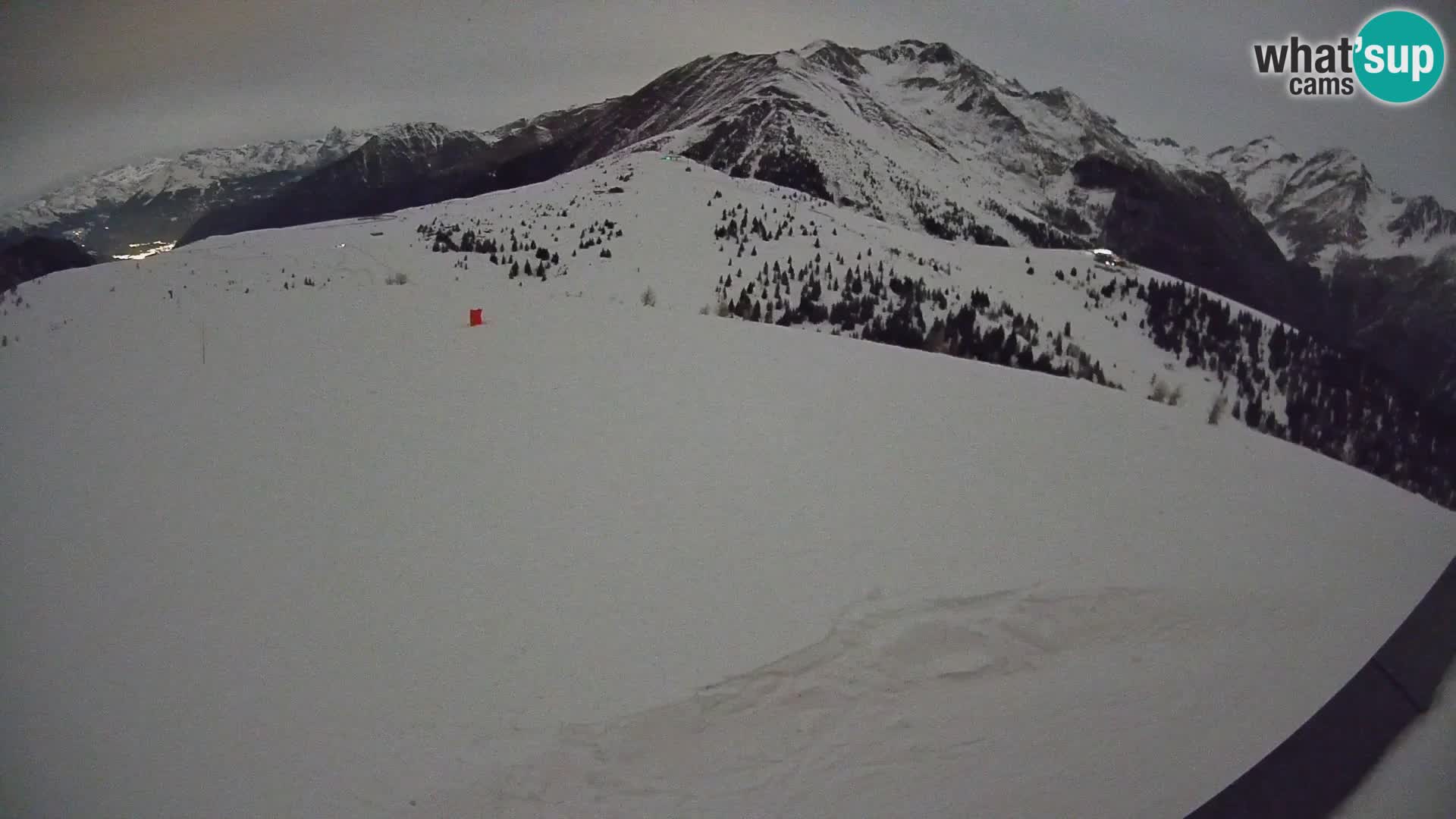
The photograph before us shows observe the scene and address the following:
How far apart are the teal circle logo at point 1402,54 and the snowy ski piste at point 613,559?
939mm

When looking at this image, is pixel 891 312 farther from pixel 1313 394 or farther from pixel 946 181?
pixel 1313 394

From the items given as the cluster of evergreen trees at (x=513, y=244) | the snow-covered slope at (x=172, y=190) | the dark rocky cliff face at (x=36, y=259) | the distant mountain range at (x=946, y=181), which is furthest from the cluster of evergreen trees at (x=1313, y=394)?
the dark rocky cliff face at (x=36, y=259)

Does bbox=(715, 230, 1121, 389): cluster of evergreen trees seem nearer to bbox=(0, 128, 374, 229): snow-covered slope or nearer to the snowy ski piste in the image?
the snowy ski piste

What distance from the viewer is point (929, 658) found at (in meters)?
1.92

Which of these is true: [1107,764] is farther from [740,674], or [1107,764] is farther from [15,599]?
[15,599]

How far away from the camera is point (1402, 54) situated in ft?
6.93

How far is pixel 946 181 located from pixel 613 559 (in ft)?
5.93

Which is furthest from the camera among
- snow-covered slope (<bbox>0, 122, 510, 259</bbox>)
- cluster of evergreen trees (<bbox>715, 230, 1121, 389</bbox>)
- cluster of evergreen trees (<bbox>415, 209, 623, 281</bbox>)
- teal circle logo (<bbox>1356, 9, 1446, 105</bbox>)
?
cluster of evergreen trees (<bbox>415, 209, 623, 281</bbox>)

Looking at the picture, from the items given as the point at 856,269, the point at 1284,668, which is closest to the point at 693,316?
the point at 856,269

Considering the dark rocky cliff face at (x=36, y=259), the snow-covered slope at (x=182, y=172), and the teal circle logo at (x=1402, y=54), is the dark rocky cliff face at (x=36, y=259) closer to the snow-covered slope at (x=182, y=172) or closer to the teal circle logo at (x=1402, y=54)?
the snow-covered slope at (x=182, y=172)

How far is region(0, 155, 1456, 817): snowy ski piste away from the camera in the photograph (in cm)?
169

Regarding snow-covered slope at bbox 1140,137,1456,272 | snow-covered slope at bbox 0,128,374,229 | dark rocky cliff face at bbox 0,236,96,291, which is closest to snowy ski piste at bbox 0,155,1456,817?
dark rocky cliff face at bbox 0,236,96,291

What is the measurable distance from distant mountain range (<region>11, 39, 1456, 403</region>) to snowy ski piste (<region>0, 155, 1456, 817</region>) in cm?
12

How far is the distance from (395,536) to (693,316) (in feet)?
4.59
